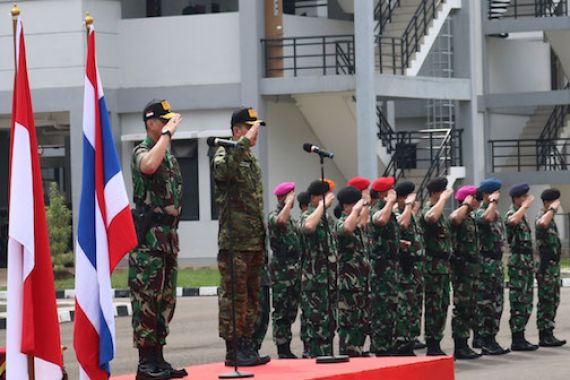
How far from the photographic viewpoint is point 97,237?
10.1 m

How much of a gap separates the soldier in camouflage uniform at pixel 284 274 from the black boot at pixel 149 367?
4958mm

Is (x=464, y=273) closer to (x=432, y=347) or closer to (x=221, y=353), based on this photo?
(x=432, y=347)

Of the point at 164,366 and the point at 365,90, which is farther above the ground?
the point at 365,90

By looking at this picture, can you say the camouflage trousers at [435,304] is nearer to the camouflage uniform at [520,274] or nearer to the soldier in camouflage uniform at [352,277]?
the soldier in camouflage uniform at [352,277]

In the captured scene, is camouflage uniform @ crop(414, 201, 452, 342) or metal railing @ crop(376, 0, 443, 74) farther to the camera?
metal railing @ crop(376, 0, 443, 74)

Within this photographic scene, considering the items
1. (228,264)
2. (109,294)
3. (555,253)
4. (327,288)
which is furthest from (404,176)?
(109,294)

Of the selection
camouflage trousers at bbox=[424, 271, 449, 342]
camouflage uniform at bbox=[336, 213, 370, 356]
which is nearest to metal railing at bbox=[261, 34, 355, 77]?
camouflage trousers at bbox=[424, 271, 449, 342]

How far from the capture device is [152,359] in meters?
11.2

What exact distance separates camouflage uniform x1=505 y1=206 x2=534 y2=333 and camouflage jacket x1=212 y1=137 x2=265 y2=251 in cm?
564

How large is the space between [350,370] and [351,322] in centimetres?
321

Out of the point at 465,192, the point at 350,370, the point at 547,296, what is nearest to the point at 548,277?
the point at 547,296

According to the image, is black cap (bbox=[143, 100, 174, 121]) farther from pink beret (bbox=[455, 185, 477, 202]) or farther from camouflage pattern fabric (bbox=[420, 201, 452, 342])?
pink beret (bbox=[455, 185, 477, 202])

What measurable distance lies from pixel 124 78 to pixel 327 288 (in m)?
19.0

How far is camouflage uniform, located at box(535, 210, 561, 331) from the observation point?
17656 mm
